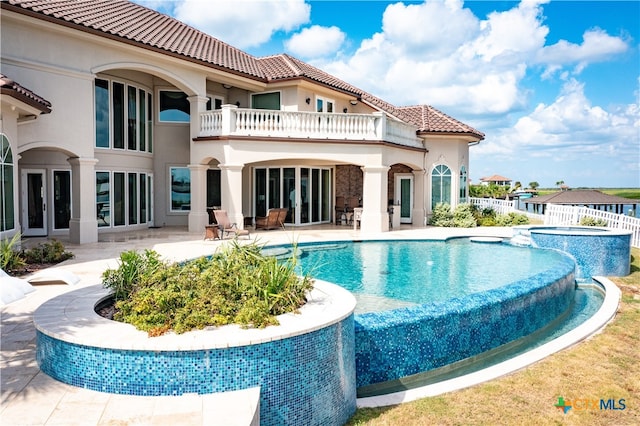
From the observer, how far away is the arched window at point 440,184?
85.8 feet

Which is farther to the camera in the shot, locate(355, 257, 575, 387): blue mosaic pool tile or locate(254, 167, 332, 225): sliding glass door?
locate(254, 167, 332, 225): sliding glass door

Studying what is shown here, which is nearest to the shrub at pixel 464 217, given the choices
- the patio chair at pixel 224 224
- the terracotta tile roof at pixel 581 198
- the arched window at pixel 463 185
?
the arched window at pixel 463 185

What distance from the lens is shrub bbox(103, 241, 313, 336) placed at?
17.6 ft

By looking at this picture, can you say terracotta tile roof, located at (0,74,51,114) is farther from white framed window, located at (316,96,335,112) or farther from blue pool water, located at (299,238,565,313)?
white framed window, located at (316,96,335,112)

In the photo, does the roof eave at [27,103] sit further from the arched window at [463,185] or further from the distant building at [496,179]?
the distant building at [496,179]

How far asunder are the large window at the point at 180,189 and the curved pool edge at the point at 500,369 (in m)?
18.9

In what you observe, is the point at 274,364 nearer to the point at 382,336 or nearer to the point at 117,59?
the point at 382,336

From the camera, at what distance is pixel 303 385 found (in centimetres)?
488

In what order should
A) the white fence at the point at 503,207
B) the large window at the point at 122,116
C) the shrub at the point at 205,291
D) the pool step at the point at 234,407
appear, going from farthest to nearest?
the white fence at the point at 503,207 < the large window at the point at 122,116 < the shrub at the point at 205,291 < the pool step at the point at 234,407

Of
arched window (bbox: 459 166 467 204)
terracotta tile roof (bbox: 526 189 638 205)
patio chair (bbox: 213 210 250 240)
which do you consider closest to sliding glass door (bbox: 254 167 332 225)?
patio chair (bbox: 213 210 250 240)

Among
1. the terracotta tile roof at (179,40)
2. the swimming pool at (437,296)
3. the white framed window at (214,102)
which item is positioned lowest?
the swimming pool at (437,296)

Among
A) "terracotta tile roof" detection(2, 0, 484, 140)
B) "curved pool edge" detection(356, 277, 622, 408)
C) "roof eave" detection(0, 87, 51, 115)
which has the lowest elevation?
"curved pool edge" detection(356, 277, 622, 408)

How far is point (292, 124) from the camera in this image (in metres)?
20.6

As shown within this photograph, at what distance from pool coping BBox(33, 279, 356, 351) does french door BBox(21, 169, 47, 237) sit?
47.0 feet
